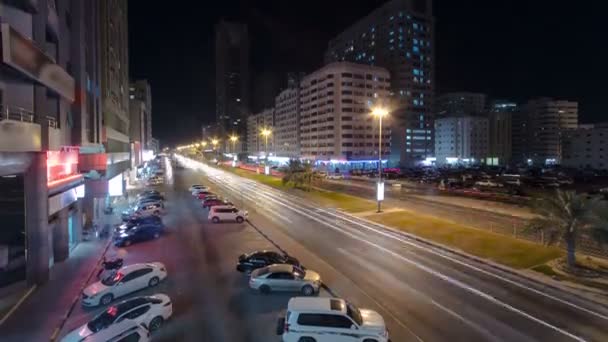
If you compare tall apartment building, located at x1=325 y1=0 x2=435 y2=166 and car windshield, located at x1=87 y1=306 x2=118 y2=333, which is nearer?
car windshield, located at x1=87 y1=306 x2=118 y2=333

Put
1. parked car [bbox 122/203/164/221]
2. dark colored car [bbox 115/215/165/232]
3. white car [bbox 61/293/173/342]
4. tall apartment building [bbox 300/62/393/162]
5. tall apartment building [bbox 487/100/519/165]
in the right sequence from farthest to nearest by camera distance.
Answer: tall apartment building [bbox 487/100/519/165] < tall apartment building [bbox 300/62/393/162] < parked car [bbox 122/203/164/221] < dark colored car [bbox 115/215/165/232] < white car [bbox 61/293/173/342]

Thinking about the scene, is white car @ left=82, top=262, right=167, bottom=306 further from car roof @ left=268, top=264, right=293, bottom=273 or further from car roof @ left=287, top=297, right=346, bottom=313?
car roof @ left=287, top=297, right=346, bottom=313

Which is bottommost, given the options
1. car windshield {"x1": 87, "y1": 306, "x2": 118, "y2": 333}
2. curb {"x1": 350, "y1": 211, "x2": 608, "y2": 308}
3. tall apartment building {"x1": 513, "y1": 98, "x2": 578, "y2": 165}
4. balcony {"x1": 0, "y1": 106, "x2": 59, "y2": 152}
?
curb {"x1": 350, "y1": 211, "x2": 608, "y2": 308}

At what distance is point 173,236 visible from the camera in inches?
1141

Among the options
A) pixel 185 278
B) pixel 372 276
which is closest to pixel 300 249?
pixel 372 276

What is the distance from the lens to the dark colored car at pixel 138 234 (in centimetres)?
2658

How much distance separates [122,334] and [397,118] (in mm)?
129591

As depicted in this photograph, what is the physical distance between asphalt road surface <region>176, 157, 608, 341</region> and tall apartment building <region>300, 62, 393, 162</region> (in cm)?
8965

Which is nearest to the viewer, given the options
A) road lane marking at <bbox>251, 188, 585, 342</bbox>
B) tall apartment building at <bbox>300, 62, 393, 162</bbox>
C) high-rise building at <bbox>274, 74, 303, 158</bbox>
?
road lane marking at <bbox>251, 188, 585, 342</bbox>

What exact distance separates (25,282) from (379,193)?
1134 inches

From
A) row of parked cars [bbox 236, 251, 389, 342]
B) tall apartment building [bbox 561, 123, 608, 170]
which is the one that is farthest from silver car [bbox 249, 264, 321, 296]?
tall apartment building [bbox 561, 123, 608, 170]

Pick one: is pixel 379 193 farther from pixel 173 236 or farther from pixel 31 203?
pixel 31 203

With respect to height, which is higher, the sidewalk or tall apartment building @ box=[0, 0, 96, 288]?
tall apartment building @ box=[0, 0, 96, 288]

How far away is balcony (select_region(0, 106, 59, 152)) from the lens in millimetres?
14873
